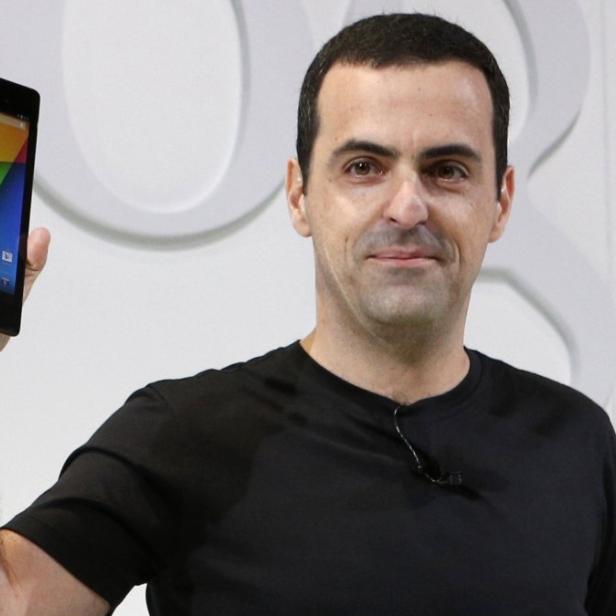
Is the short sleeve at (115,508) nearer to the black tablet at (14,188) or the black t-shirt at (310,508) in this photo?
the black t-shirt at (310,508)

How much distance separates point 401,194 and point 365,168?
0.19ft

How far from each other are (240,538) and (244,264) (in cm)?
73


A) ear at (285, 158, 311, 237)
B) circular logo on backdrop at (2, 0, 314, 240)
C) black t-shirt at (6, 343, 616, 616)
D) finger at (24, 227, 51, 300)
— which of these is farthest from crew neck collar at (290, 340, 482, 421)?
circular logo on backdrop at (2, 0, 314, 240)

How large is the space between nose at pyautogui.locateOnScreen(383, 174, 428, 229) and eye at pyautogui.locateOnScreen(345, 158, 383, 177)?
0.11 feet

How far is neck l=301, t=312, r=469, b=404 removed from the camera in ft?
4.17

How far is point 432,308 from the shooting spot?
4.00 feet

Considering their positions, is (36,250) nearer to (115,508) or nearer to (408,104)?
(115,508)

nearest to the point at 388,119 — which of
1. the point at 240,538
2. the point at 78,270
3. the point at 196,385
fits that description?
the point at 196,385

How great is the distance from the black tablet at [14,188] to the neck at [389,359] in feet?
1.23

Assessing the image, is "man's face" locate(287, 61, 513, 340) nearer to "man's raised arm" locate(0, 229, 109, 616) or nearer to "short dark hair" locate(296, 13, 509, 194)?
"short dark hair" locate(296, 13, 509, 194)

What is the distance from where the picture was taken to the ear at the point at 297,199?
1.33m

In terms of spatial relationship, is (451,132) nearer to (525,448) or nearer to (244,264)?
(525,448)

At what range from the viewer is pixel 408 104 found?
1238mm

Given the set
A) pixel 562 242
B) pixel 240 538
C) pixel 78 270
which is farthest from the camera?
pixel 562 242
